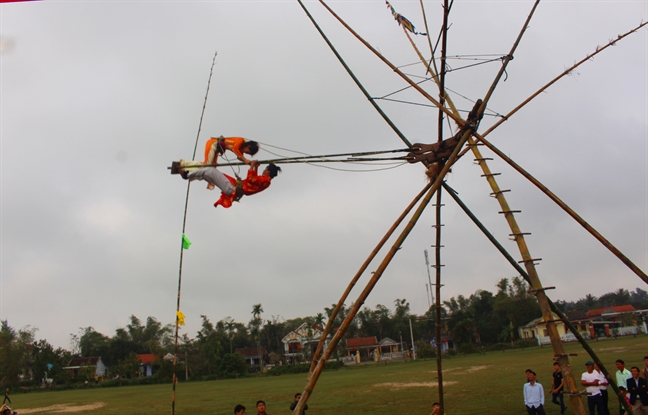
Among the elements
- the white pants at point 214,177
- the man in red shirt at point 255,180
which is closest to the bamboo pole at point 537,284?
the man in red shirt at point 255,180

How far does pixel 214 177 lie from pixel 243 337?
69476 mm

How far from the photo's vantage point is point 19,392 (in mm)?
41375

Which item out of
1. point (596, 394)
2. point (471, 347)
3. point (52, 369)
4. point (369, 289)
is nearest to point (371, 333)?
point (471, 347)

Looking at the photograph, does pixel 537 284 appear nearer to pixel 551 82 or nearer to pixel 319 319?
pixel 551 82

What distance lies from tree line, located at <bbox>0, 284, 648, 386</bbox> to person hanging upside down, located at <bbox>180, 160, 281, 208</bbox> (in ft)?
84.3

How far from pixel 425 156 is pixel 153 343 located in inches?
2088

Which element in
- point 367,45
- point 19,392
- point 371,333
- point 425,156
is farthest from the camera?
point 371,333

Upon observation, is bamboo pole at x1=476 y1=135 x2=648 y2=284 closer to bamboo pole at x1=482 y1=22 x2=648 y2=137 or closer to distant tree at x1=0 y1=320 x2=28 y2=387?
bamboo pole at x1=482 y1=22 x2=648 y2=137

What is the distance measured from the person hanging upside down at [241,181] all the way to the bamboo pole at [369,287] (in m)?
1.65

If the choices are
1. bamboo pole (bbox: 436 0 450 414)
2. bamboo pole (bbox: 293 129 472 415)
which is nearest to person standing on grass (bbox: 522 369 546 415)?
bamboo pole (bbox: 436 0 450 414)

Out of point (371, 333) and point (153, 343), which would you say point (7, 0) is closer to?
point (153, 343)

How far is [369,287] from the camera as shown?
18.9 feet

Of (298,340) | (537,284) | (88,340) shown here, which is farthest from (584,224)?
(88,340)

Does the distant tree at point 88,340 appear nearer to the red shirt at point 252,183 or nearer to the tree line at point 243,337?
the tree line at point 243,337
